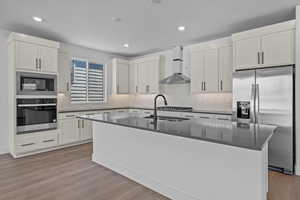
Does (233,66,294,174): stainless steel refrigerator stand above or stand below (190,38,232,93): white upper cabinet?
below

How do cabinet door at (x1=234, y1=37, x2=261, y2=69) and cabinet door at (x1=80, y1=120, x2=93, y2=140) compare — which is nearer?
cabinet door at (x1=234, y1=37, x2=261, y2=69)

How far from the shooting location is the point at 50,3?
102 inches

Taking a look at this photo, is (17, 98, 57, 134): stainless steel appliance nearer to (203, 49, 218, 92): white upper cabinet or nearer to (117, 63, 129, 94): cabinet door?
(117, 63, 129, 94): cabinet door

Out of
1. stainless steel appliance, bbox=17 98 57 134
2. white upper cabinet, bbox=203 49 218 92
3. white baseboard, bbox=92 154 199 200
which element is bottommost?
white baseboard, bbox=92 154 199 200

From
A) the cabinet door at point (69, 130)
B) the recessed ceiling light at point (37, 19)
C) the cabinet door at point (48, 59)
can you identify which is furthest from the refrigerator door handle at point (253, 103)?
the cabinet door at point (48, 59)

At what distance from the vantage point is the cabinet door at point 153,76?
16.7ft

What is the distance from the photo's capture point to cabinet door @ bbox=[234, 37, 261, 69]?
122 inches

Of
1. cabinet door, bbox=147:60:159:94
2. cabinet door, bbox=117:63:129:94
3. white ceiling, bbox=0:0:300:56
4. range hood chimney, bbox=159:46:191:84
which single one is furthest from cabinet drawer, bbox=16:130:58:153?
range hood chimney, bbox=159:46:191:84

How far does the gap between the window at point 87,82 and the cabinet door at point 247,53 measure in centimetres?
401

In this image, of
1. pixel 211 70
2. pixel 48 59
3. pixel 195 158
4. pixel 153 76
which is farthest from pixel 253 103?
pixel 48 59

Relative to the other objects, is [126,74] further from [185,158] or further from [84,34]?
[185,158]

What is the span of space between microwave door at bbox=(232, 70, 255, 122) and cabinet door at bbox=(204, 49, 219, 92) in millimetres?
639

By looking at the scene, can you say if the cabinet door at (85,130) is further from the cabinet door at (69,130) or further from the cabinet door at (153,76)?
the cabinet door at (153,76)

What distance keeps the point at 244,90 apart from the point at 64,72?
168 inches
